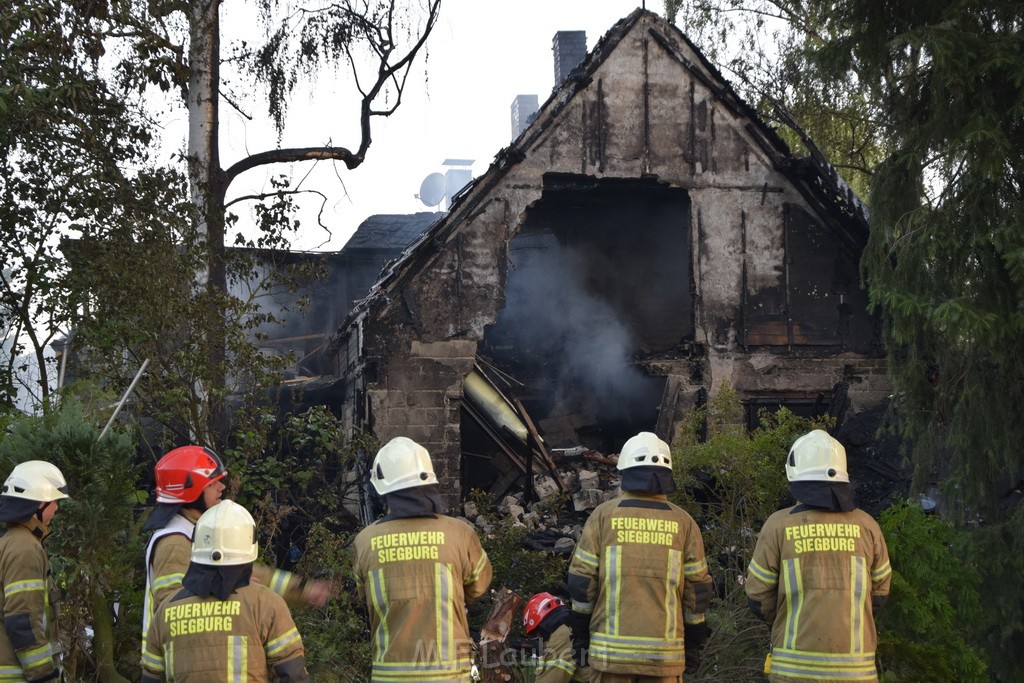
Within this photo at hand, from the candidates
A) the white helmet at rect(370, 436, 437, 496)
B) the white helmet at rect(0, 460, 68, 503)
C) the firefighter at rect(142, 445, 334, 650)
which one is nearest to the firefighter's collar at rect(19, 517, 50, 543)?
the white helmet at rect(0, 460, 68, 503)

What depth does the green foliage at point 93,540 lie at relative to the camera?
6805 millimetres

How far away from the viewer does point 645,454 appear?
19.2ft

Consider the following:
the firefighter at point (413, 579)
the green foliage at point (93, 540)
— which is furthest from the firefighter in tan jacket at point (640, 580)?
the green foliage at point (93, 540)

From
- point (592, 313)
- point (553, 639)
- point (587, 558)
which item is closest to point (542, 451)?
point (592, 313)

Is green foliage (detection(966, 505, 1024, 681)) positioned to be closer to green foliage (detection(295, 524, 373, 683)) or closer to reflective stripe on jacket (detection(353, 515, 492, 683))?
green foliage (detection(295, 524, 373, 683))

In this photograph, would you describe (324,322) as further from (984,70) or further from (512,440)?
(984,70)

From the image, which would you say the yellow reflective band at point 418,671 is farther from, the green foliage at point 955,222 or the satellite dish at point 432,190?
the satellite dish at point 432,190

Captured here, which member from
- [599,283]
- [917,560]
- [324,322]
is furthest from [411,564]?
[324,322]

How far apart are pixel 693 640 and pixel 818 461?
1.27 m

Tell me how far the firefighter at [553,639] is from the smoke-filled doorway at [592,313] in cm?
919

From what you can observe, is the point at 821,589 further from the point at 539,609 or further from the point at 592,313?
the point at 592,313

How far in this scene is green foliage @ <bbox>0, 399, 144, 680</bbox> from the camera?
6805 mm

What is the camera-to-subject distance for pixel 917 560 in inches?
259

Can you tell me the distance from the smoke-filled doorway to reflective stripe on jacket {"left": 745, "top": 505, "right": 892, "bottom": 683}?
1025 cm
